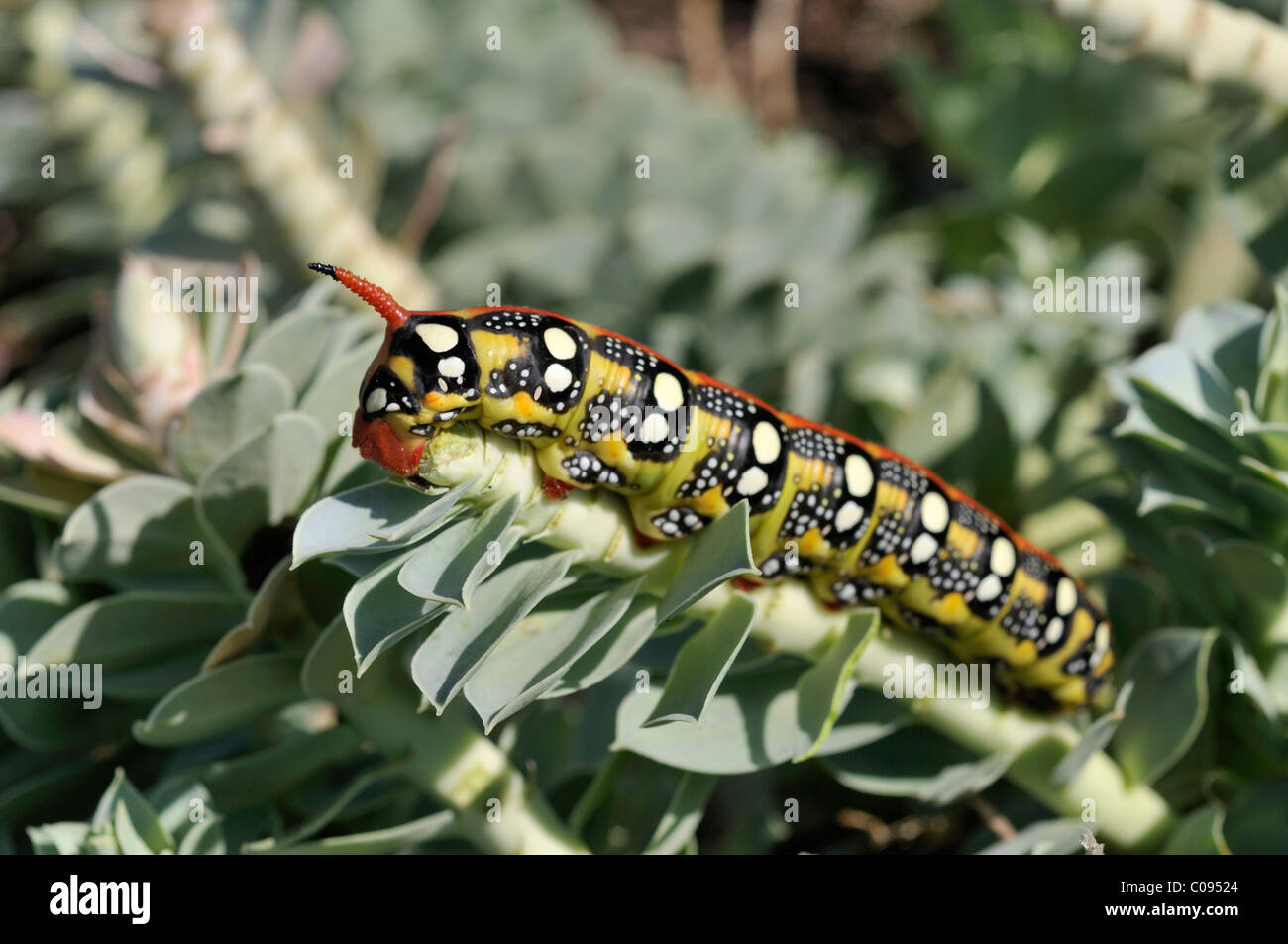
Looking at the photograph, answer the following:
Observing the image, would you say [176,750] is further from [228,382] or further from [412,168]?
[412,168]

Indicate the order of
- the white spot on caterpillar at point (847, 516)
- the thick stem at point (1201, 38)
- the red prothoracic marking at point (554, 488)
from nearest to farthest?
the red prothoracic marking at point (554, 488) → the white spot on caterpillar at point (847, 516) → the thick stem at point (1201, 38)

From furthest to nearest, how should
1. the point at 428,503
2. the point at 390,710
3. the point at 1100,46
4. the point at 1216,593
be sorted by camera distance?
the point at 1100,46 < the point at 1216,593 < the point at 390,710 < the point at 428,503

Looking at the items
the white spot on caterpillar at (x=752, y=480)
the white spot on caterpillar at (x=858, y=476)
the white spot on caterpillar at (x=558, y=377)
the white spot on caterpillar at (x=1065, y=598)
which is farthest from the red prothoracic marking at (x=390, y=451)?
the white spot on caterpillar at (x=1065, y=598)

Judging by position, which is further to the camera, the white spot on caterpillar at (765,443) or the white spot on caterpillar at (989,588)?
the white spot on caterpillar at (989,588)

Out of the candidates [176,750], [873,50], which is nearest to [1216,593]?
[176,750]

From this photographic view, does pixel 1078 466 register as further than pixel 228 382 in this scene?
Yes

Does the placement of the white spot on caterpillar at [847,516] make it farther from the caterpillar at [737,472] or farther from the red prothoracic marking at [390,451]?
the red prothoracic marking at [390,451]
